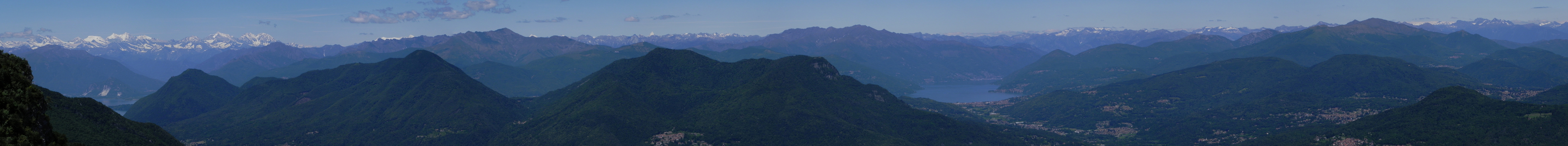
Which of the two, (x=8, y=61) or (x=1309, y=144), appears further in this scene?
(x=1309, y=144)

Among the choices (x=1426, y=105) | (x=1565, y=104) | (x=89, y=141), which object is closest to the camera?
(x=89, y=141)

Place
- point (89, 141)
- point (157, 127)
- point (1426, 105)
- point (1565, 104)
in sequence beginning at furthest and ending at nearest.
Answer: point (1426, 105)
point (157, 127)
point (1565, 104)
point (89, 141)

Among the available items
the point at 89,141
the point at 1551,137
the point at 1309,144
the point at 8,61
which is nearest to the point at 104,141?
the point at 89,141

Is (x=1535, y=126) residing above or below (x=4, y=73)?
below

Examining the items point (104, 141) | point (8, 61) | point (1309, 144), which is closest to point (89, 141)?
point (104, 141)

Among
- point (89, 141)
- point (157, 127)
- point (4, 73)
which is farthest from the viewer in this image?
point (157, 127)

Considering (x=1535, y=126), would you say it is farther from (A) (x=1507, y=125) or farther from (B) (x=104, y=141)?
(B) (x=104, y=141)

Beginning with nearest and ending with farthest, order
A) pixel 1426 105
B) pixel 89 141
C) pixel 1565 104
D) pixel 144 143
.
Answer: pixel 89 141
pixel 144 143
pixel 1565 104
pixel 1426 105

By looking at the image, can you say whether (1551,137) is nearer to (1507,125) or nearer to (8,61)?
(1507,125)

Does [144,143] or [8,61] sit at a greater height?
[8,61]
